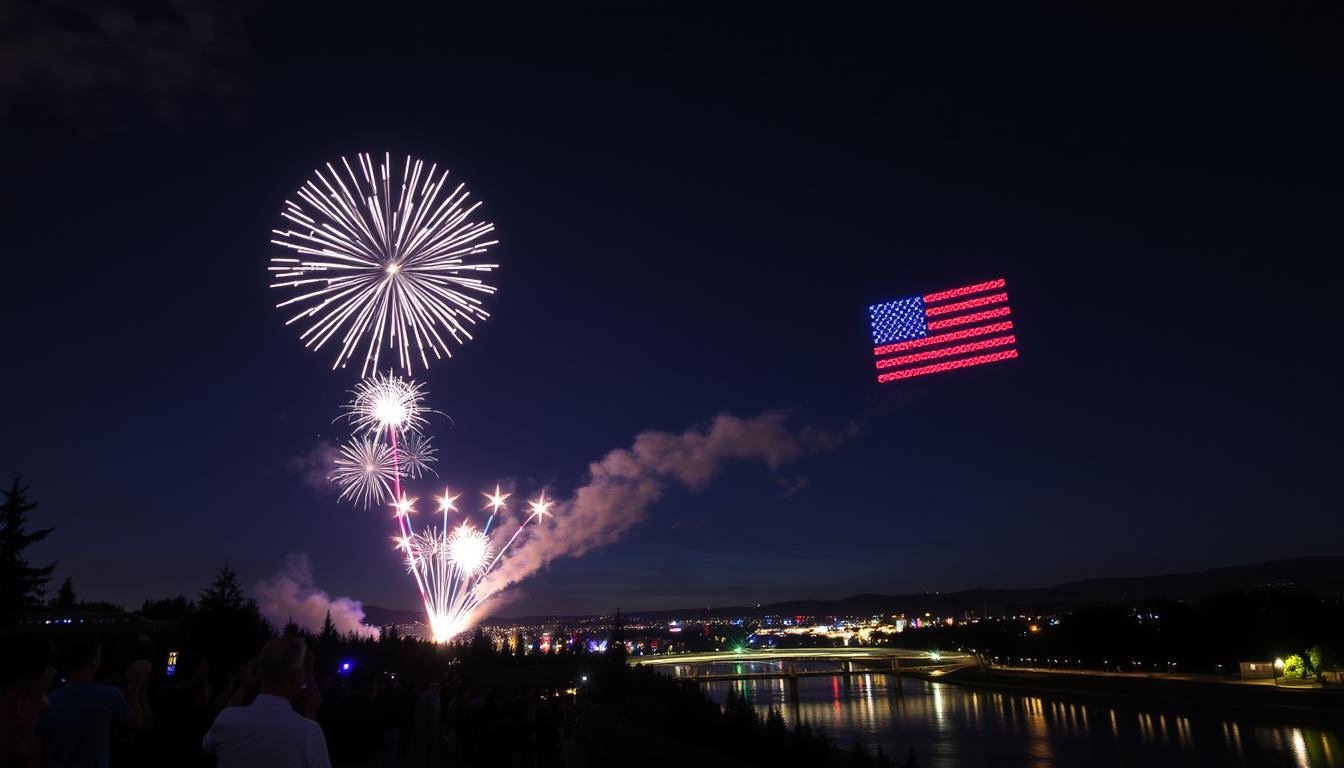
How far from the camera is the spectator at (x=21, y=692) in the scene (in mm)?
3330

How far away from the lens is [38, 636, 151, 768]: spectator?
4.86 metres

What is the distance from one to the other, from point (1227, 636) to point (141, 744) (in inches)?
5740

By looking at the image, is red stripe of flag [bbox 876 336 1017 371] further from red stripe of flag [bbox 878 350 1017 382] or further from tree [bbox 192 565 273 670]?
tree [bbox 192 565 273 670]

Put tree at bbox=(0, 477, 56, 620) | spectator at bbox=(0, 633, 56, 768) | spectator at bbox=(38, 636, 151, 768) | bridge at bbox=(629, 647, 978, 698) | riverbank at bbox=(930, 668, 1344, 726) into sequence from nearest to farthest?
spectator at bbox=(0, 633, 56, 768) → spectator at bbox=(38, 636, 151, 768) → tree at bbox=(0, 477, 56, 620) → riverbank at bbox=(930, 668, 1344, 726) → bridge at bbox=(629, 647, 978, 698)

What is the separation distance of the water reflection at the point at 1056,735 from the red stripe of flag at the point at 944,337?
1374 inches

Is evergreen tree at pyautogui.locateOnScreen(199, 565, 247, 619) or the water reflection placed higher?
evergreen tree at pyautogui.locateOnScreen(199, 565, 247, 619)

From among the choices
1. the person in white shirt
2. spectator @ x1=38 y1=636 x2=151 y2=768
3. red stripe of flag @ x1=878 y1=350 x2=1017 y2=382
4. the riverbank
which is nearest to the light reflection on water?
the riverbank

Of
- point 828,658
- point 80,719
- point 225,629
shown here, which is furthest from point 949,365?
point 828,658

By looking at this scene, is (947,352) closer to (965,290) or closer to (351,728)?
(965,290)

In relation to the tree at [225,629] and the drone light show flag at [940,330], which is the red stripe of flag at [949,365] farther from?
the tree at [225,629]

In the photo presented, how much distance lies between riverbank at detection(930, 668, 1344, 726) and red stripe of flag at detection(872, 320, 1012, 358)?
2491 inches

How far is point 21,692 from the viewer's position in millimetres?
3375

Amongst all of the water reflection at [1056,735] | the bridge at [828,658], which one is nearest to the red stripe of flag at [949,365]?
the water reflection at [1056,735]

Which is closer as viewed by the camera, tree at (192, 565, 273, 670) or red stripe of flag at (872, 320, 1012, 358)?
red stripe of flag at (872, 320, 1012, 358)
